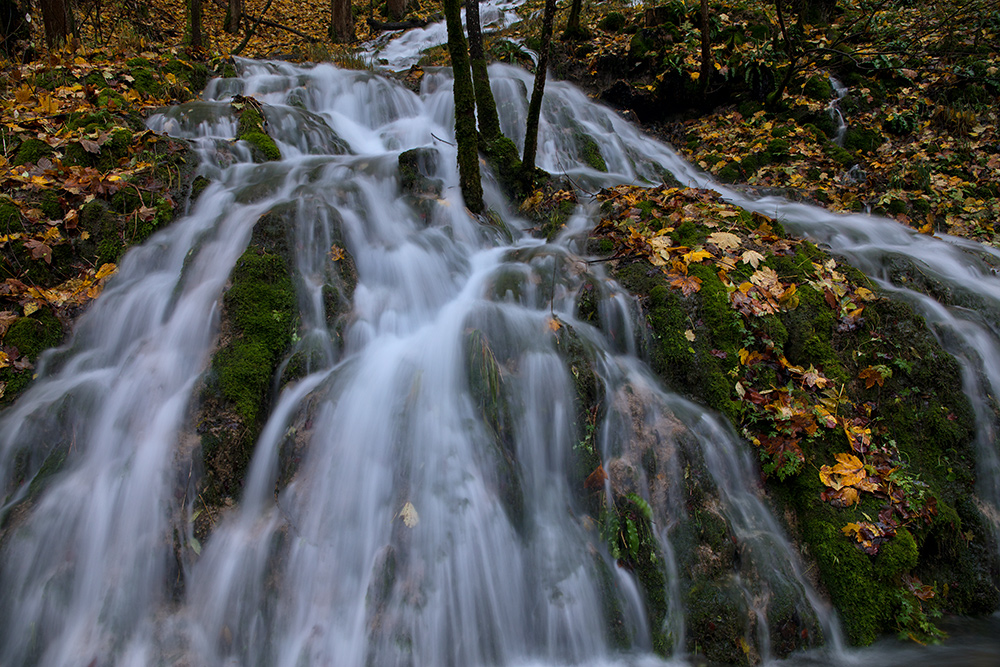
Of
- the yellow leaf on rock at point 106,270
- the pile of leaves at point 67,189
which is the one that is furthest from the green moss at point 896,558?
the yellow leaf on rock at point 106,270

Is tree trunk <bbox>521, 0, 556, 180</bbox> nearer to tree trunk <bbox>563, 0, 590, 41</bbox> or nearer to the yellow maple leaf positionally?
the yellow maple leaf

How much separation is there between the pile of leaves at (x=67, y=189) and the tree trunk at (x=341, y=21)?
999 cm

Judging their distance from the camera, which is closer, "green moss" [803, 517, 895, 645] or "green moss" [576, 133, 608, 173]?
"green moss" [803, 517, 895, 645]

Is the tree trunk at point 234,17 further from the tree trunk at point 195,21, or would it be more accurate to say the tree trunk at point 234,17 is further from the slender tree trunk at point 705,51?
the slender tree trunk at point 705,51

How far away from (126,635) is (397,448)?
178cm

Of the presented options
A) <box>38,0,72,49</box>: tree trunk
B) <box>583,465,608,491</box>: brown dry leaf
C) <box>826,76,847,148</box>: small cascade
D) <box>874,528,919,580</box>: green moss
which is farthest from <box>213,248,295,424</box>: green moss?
<box>826,76,847,148</box>: small cascade

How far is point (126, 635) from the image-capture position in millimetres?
2953

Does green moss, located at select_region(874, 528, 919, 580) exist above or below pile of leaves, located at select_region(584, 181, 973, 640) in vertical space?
below

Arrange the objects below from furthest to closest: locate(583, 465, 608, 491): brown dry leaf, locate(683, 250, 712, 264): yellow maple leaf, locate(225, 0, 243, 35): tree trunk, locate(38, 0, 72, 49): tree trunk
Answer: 1. locate(225, 0, 243, 35): tree trunk
2. locate(38, 0, 72, 49): tree trunk
3. locate(683, 250, 712, 264): yellow maple leaf
4. locate(583, 465, 608, 491): brown dry leaf

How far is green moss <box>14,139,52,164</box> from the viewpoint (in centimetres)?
508

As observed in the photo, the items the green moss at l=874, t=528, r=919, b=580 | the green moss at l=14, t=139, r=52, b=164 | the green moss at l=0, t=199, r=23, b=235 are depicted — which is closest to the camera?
the green moss at l=874, t=528, r=919, b=580

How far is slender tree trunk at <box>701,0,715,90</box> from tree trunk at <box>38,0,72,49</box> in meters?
10.3

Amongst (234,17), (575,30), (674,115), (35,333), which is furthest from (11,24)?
(674,115)

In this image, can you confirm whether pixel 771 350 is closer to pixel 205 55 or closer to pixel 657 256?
pixel 657 256
